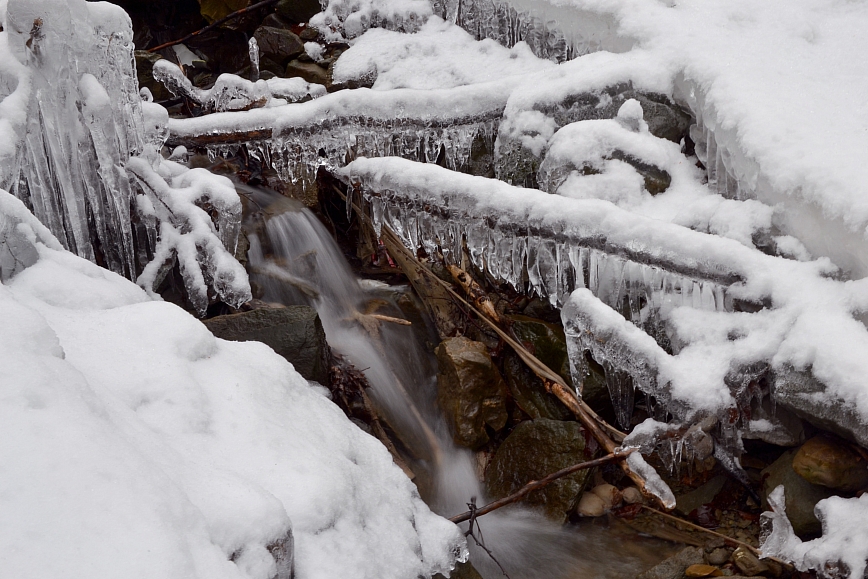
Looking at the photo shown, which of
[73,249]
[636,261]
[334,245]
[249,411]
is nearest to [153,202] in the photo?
[73,249]

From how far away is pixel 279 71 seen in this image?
646 centimetres

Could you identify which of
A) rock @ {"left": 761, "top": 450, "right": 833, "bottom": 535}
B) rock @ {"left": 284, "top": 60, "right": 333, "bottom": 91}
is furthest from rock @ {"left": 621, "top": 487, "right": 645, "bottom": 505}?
rock @ {"left": 284, "top": 60, "right": 333, "bottom": 91}

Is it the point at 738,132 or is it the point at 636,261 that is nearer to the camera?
the point at 636,261

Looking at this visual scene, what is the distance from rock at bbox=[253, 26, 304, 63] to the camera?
6.37 meters

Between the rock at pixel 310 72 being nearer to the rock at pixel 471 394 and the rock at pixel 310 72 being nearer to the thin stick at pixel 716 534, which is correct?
the rock at pixel 471 394

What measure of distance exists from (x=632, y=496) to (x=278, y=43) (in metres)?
5.61

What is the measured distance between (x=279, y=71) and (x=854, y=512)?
6132 mm

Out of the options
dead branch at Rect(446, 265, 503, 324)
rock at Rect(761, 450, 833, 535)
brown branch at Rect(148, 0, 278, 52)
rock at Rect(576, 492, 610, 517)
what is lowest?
rock at Rect(576, 492, 610, 517)

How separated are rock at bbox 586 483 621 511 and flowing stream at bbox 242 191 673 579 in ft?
0.39

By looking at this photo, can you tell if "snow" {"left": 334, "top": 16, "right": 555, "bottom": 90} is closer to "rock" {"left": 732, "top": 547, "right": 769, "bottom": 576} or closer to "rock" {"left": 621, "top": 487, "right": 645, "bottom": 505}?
"rock" {"left": 621, "top": 487, "right": 645, "bottom": 505}

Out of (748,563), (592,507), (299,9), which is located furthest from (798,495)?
(299,9)

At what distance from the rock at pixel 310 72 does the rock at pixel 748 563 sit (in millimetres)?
4982

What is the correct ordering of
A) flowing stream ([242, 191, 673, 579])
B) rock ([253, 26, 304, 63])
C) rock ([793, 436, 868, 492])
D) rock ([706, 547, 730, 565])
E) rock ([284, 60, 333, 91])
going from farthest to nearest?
rock ([253, 26, 304, 63]) < rock ([284, 60, 333, 91]) < flowing stream ([242, 191, 673, 579]) < rock ([706, 547, 730, 565]) < rock ([793, 436, 868, 492])

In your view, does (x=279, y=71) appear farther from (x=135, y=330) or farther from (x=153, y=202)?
(x=135, y=330)
